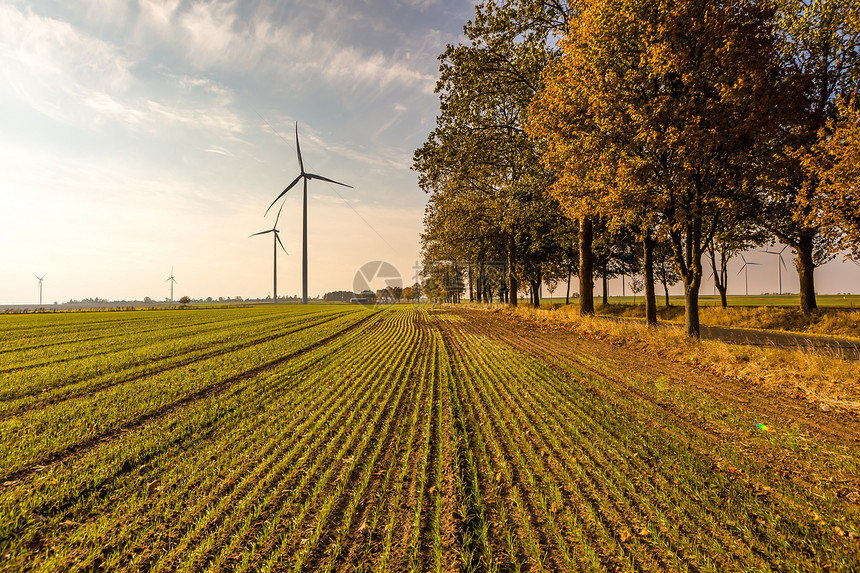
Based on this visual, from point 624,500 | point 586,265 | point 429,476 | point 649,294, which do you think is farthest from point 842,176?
point 429,476

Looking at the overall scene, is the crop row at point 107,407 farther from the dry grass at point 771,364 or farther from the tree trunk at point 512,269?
the tree trunk at point 512,269

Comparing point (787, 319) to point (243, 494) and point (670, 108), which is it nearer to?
point (670, 108)

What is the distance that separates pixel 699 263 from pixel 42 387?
23.4m

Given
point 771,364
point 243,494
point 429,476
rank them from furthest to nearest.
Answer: point 771,364, point 429,476, point 243,494

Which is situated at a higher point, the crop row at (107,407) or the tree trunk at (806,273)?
the tree trunk at (806,273)

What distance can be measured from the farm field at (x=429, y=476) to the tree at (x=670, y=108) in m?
7.55

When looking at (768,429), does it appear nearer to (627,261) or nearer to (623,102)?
(623,102)

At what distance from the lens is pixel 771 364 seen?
9750 mm

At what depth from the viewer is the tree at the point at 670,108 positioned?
11.9 metres

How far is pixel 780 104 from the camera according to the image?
1192cm

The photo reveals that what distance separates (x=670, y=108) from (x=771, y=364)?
928 centimetres

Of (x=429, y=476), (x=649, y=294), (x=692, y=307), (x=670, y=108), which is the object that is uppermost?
(x=670, y=108)

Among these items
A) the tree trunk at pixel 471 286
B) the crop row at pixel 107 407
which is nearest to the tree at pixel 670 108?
the crop row at pixel 107 407

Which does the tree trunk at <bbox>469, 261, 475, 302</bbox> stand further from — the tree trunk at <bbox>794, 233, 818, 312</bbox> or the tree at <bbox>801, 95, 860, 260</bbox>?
the tree at <bbox>801, 95, 860, 260</bbox>
